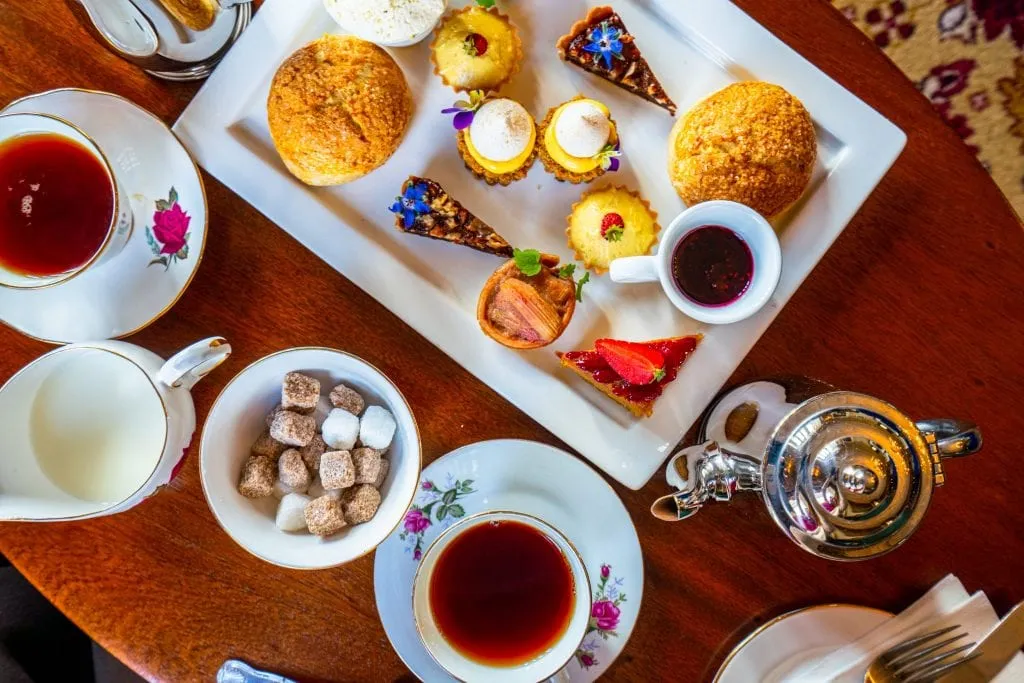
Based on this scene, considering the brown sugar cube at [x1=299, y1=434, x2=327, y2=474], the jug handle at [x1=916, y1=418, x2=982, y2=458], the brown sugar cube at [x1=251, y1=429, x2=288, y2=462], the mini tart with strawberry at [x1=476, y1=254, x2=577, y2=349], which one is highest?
the jug handle at [x1=916, y1=418, x2=982, y2=458]

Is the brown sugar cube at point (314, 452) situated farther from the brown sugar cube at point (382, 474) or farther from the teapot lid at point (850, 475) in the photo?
the teapot lid at point (850, 475)

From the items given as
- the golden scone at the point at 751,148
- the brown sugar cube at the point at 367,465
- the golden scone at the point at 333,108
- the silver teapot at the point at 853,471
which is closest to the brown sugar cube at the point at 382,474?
the brown sugar cube at the point at 367,465

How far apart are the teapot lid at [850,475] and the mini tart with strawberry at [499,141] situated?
742 mm

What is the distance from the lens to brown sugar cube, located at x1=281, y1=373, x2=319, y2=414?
1440 millimetres

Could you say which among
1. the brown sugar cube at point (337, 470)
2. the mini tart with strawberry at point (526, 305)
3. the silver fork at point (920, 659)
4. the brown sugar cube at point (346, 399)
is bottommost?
the brown sugar cube at point (337, 470)

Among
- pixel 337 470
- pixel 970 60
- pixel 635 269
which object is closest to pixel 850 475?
pixel 635 269

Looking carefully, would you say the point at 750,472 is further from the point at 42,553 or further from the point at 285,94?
the point at 42,553

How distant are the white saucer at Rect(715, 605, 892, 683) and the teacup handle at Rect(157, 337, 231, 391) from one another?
3.88 feet

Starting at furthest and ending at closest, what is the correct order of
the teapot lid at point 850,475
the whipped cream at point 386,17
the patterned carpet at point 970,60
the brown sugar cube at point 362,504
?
the patterned carpet at point 970,60 → the whipped cream at point 386,17 → the brown sugar cube at point 362,504 → the teapot lid at point 850,475

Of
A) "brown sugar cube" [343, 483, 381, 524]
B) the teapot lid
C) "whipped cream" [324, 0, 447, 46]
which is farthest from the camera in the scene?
"whipped cream" [324, 0, 447, 46]

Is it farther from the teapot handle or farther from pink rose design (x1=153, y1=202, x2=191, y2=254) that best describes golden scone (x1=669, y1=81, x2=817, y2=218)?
pink rose design (x1=153, y1=202, x2=191, y2=254)

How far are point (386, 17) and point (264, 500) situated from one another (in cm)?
98

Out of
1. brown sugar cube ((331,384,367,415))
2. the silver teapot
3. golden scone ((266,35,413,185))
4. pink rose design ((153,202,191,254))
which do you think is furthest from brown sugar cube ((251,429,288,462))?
the silver teapot

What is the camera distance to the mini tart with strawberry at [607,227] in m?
1.61
